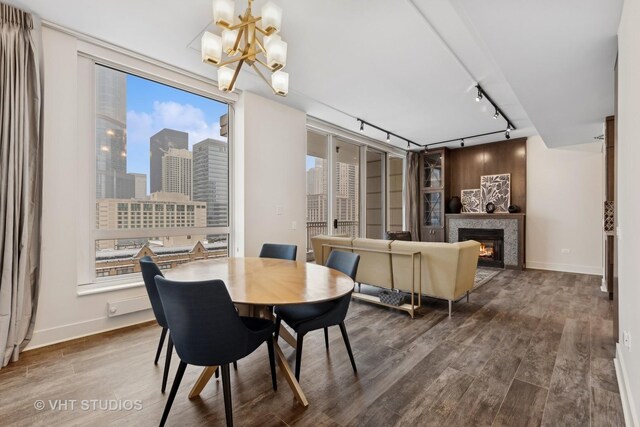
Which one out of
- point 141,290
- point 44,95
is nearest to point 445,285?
point 141,290

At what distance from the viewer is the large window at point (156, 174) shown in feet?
9.88

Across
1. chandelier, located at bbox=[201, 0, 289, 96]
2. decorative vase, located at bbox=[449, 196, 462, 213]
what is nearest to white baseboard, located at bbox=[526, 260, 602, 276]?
decorative vase, located at bbox=[449, 196, 462, 213]

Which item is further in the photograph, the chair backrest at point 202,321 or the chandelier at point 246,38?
the chandelier at point 246,38

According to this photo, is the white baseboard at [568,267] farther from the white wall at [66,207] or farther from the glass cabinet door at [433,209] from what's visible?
the white wall at [66,207]

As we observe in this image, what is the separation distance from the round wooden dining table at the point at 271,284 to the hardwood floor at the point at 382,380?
17 centimetres

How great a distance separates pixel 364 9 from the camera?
227 cm

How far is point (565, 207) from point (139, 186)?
24.0 ft

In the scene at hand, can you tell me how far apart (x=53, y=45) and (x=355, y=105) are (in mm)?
3323

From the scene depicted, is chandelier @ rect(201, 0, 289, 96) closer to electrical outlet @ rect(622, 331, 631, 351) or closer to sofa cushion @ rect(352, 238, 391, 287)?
sofa cushion @ rect(352, 238, 391, 287)

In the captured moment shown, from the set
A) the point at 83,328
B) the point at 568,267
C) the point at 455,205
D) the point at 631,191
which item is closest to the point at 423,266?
the point at 631,191

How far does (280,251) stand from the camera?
326cm

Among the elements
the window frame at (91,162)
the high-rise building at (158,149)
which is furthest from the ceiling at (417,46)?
the high-rise building at (158,149)

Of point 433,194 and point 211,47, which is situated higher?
point 211,47

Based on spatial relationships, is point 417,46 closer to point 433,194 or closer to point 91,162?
point 91,162
